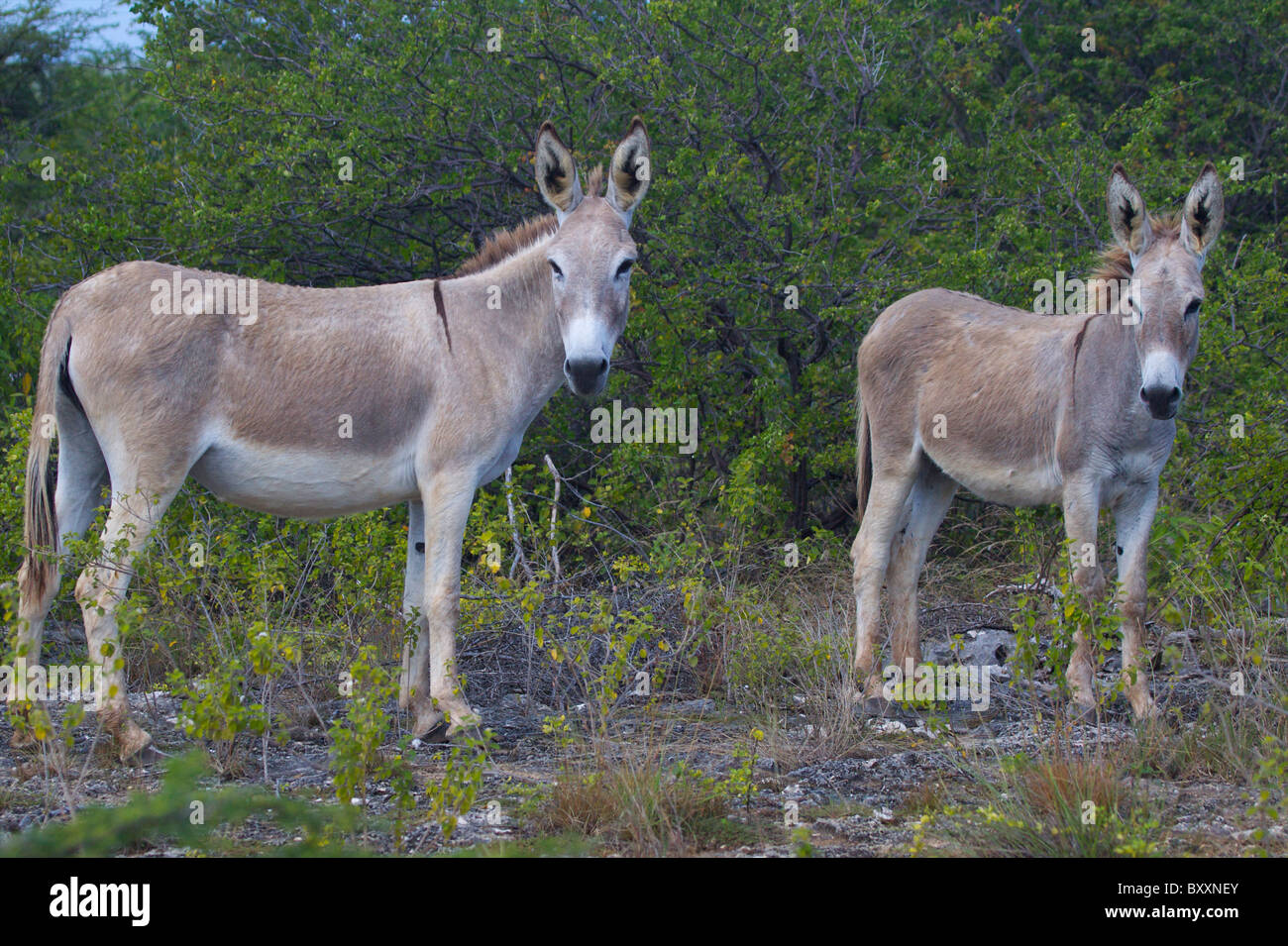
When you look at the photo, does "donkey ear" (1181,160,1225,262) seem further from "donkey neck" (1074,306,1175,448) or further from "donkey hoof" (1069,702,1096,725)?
"donkey hoof" (1069,702,1096,725)

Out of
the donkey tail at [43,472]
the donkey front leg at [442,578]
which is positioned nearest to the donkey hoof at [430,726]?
the donkey front leg at [442,578]

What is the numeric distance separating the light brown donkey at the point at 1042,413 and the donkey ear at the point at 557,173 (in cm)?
197

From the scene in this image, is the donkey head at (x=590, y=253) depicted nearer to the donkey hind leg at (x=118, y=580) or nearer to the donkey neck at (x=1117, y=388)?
the donkey hind leg at (x=118, y=580)

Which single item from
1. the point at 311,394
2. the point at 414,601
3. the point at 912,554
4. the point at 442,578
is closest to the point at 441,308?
the point at 311,394

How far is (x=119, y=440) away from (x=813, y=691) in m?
3.24

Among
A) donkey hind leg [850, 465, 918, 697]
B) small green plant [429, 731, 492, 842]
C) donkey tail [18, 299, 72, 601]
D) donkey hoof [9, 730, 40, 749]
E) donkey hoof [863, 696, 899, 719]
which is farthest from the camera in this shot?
donkey hind leg [850, 465, 918, 697]

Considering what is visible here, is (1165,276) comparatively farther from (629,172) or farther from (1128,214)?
(629,172)

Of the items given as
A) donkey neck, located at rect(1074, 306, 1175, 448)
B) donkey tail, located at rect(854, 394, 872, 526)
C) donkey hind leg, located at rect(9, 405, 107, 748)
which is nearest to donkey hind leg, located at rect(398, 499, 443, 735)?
donkey hind leg, located at rect(9, 405, 107, 748)

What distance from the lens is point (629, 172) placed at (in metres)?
5.37

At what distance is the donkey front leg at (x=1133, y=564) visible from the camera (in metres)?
5.29

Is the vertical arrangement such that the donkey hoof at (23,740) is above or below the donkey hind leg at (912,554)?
below

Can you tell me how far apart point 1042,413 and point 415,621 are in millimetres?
3154

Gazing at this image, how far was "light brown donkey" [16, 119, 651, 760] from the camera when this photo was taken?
474cm

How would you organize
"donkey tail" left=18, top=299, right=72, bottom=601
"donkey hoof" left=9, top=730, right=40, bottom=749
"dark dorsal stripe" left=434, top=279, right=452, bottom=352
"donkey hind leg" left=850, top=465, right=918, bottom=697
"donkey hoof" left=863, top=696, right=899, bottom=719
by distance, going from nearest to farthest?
"donkey hoof" left=9, top=730, right=40, bottom=749 → "donkey tail" left=18, top=299, right=72, bottom=601 → "dark dorsal stripe" left=434, top=279, right=452, bottom=352 → "donkey hoof" left=863, top=696, right=899, bottom=719 → "donkey hind leg" left=850, top=465, right=918, bottom=697
